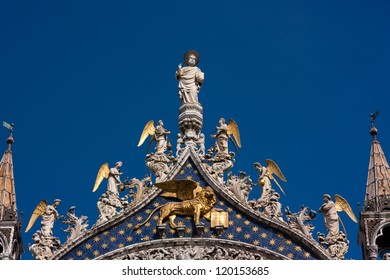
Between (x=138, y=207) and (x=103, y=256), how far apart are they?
1088 millimetres

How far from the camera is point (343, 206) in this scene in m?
21.2

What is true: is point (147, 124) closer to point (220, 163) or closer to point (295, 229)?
point (220, 163)

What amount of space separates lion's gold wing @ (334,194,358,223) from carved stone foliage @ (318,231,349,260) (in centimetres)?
49

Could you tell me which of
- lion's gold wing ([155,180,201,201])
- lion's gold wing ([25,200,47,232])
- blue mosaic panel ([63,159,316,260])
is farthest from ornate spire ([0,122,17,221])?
lion's gold wing ([155,180,201,201])

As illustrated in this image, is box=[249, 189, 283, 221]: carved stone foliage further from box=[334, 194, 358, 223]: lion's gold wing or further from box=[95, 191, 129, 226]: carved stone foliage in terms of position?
box=[95, 191, 129, 226]: carved stone foliage

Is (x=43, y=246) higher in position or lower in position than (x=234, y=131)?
lower

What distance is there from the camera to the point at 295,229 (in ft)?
68.3

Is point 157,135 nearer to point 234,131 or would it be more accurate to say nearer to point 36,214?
point 234,131

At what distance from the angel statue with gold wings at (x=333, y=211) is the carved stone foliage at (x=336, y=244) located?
81 millimetres

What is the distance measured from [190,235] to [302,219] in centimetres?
189

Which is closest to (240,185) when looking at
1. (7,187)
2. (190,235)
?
(190,235)

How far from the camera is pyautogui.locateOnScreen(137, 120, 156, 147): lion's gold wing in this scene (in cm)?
2259
